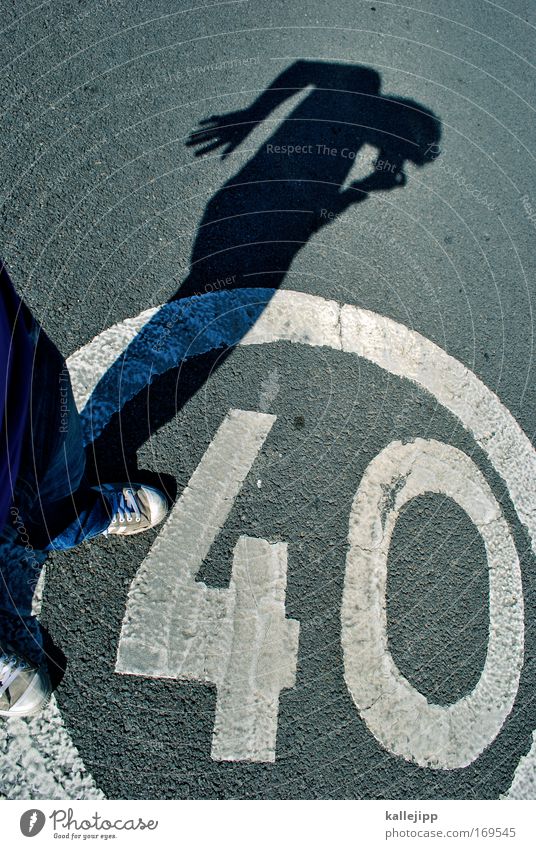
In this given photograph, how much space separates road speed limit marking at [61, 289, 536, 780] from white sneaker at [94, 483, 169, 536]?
132 millimetres

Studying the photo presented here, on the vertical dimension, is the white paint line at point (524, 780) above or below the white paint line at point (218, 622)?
below

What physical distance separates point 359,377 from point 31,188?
7.04ft

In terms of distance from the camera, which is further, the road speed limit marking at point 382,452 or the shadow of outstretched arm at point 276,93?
the shadow of outstretched arm at point 276,93

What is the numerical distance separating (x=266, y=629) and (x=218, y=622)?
8.8 inches

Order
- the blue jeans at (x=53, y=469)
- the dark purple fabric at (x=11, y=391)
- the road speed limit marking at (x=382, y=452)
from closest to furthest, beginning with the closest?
the dark purple fabric at (x=11, y=391)
the blue jeans at (x=53, y=469)
the road speed limit marking at (x=382, y=452)

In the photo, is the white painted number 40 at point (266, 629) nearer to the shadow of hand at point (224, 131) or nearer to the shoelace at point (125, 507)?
the shoelace at point (125, 507)

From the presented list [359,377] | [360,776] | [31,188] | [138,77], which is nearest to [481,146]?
[359,377]

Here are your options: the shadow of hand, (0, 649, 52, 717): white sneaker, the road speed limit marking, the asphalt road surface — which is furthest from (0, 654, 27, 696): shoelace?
the shadow of hand

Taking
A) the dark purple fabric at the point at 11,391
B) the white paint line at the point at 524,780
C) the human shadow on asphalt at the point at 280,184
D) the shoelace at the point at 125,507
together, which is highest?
the human shadow on asphalt at the point at 280,184

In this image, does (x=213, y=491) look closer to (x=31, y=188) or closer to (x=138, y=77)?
(x=31, y=188)

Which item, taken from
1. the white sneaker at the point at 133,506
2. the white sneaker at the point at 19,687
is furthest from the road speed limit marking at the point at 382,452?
the white sneaker at the point at 19,687

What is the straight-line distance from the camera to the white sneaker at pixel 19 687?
246 centimetres

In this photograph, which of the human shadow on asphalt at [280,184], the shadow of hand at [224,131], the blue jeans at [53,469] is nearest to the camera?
the blue jeans at [53,469]

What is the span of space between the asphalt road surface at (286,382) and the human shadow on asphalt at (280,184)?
2 cm
